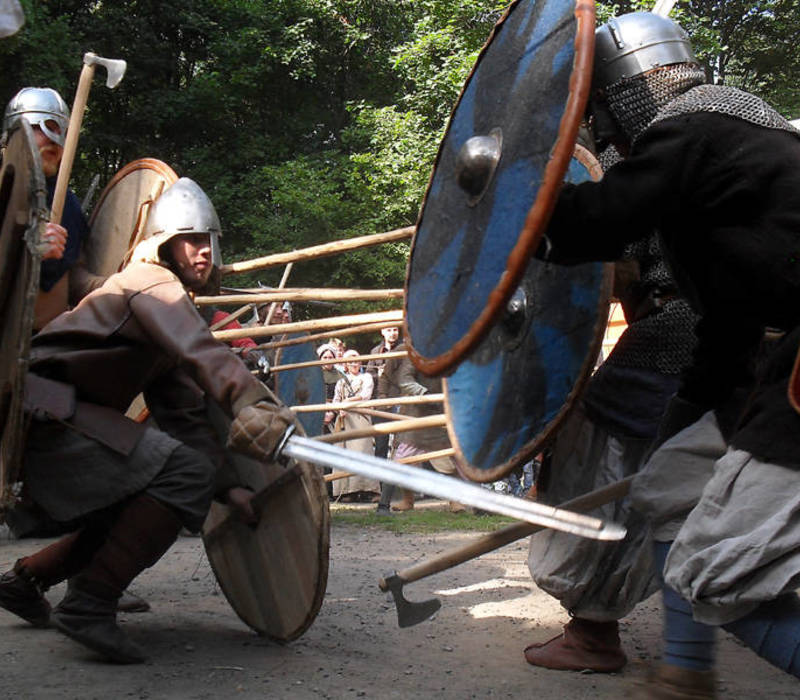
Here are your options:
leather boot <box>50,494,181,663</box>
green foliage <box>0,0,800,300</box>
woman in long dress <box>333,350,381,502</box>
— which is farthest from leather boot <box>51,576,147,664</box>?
green foliage <box>0,0,800,300</box>

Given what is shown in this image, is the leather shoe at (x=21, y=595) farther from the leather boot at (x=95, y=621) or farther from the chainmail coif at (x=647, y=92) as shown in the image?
the chainmail coif at (x=647, y=92)

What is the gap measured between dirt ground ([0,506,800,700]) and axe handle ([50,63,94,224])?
146cm

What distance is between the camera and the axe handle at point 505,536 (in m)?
2.34

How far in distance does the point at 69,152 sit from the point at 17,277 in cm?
161

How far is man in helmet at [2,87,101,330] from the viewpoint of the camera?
383 centimetres

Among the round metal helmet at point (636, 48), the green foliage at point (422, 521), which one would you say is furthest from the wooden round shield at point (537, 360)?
the green foliage at point (422, 521)

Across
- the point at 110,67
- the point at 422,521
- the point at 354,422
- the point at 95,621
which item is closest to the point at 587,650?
the point at 95,621

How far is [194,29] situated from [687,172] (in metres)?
17.9

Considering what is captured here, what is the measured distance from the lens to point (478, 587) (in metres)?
4.37

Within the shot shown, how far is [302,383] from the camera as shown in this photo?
7.70 m

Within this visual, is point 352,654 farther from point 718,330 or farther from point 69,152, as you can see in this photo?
point 69,152

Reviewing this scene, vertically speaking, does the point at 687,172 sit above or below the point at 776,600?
above

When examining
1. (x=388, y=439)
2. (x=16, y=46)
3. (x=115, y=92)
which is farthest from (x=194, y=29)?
(x=388, y=439)

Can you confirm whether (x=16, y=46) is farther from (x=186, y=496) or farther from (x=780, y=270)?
(x=780, y=270)
